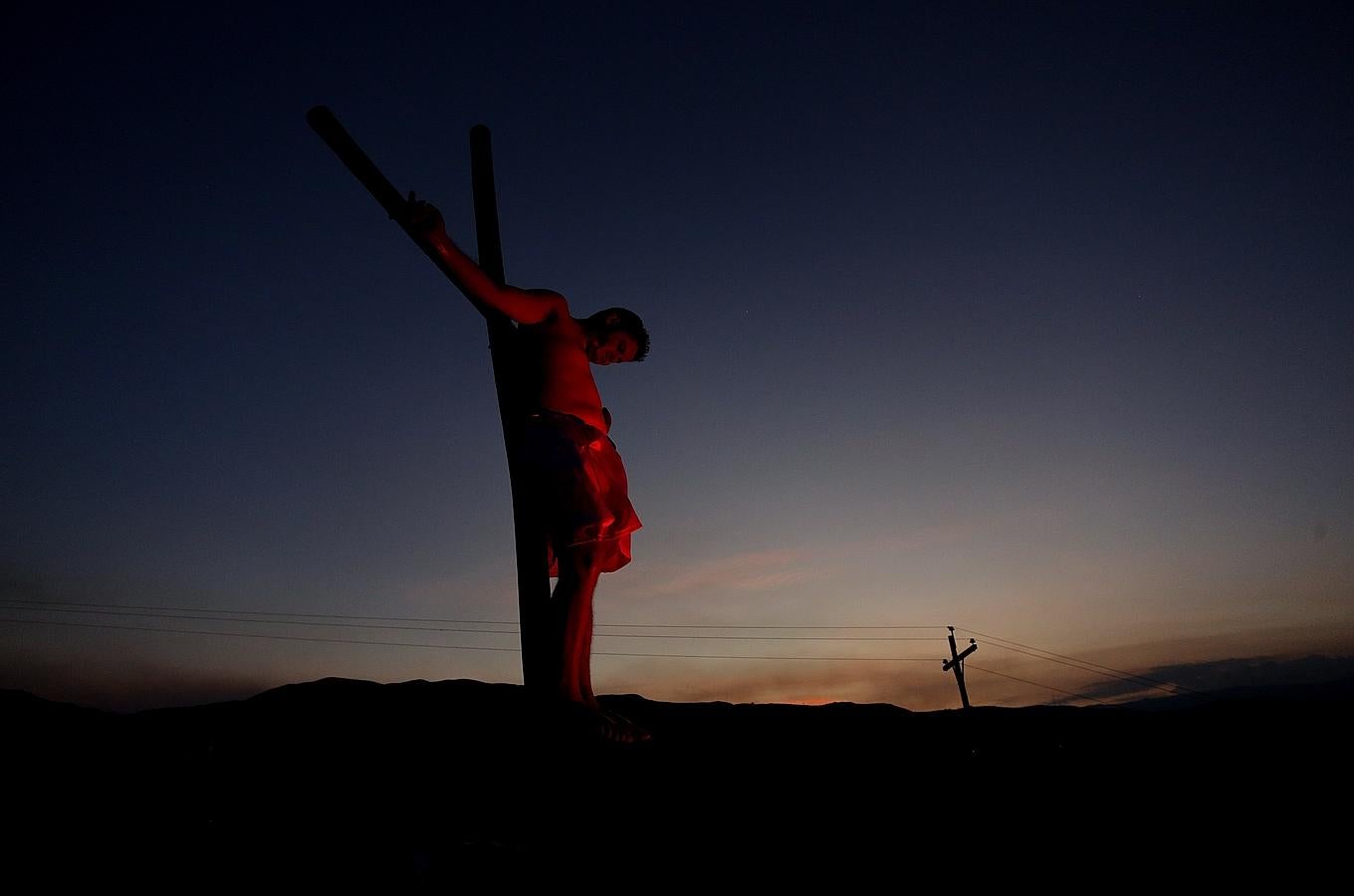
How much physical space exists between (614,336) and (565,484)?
3.27 ft

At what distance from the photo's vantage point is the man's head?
13.0 ft

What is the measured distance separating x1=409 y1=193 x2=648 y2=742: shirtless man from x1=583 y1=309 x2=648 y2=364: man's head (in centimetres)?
11

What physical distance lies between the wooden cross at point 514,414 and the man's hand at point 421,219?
1 cm

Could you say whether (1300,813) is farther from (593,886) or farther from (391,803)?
(391,803)

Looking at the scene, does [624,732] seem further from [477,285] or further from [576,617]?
[477,285]

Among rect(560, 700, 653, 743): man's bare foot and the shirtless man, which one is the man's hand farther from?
rect(560, 700, 653, 743): man's bare foot

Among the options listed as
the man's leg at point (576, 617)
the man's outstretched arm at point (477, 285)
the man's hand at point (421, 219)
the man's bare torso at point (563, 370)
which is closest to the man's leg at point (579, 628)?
the man's leg at point (576, 617)

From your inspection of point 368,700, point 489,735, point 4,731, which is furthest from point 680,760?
point 4,731

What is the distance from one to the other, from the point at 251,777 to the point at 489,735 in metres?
0.93

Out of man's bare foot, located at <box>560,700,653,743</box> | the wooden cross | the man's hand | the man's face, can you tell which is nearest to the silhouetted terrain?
man's bare foot, located at <box>560,700,653,743</box>

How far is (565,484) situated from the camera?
3.49m

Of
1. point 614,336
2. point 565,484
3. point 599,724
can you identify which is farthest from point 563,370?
point 599,724

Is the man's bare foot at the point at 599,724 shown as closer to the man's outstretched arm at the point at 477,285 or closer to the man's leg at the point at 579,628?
the man's leg at the point at 579,628

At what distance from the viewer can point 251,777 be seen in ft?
8.50
